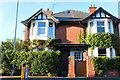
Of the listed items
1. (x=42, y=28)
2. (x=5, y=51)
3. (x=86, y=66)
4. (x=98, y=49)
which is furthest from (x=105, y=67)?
(x=5, y=51)

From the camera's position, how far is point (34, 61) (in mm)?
13883

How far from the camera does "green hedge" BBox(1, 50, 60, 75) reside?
543 inches

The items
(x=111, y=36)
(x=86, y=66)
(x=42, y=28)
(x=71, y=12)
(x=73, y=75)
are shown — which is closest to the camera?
(x=73, y=75)

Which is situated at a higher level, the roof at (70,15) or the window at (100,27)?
the roof at (70,15)

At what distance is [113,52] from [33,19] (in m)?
10.2

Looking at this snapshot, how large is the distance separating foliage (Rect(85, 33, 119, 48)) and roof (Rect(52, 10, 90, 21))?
3.35m

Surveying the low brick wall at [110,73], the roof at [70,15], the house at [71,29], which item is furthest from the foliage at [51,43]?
the low brick wall at [110,73]

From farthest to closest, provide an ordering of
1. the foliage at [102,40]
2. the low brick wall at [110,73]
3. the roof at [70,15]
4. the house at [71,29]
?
the roof at [70,15] < the house at [71,29] < the foliage at [102,40] < the low brick wall at [110,73]

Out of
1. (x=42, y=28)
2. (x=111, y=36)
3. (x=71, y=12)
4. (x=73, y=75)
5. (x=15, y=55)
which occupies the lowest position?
(x=73, y=75)

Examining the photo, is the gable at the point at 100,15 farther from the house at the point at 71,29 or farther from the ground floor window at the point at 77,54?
the ground floor window at the point at 77,54

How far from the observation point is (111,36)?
53.1ft

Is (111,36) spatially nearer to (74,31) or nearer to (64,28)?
(74,31)

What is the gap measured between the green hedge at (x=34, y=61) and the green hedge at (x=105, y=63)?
373cm

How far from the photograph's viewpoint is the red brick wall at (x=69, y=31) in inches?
708
